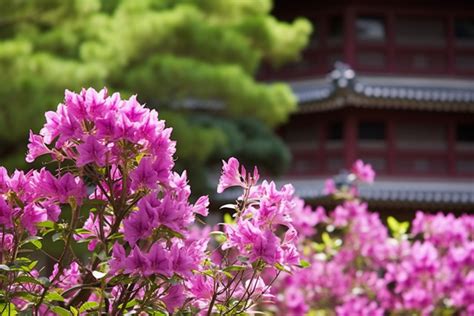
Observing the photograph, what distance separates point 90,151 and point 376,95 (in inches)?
497

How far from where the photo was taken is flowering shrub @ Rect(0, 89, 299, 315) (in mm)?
2254

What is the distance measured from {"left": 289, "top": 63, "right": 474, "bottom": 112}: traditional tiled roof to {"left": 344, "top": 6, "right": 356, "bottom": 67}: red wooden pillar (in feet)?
1.19

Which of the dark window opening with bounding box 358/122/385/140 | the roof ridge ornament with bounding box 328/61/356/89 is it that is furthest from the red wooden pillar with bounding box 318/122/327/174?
the roof ridge ornament with bounding box 328/61/356/89

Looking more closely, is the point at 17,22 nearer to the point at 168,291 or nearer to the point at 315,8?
the point at 315,8

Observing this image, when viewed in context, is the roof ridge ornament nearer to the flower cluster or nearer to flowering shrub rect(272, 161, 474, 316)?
flowering shrub rect(272, 161, 474, 316)

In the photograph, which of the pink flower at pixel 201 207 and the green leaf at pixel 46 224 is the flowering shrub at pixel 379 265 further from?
the green leaf at pixel 46 224

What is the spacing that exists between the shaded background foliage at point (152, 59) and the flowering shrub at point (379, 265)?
186 inches

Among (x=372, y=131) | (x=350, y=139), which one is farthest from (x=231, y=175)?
(x=372, y=131)

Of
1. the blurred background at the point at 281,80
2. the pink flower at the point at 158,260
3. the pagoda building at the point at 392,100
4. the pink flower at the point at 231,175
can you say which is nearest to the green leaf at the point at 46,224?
the pink flower at the point at 158,260

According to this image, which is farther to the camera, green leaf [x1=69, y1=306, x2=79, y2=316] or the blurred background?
the blurred background

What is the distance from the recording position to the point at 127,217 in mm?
2414

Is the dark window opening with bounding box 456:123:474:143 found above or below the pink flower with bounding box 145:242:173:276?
above

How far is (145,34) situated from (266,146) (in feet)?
8.90

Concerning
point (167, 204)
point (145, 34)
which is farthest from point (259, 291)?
point (145, 34)
